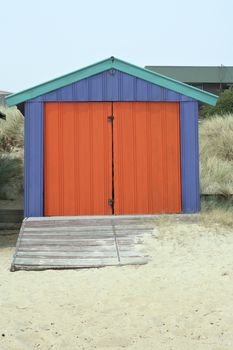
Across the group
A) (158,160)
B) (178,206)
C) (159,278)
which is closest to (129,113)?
(158,160)

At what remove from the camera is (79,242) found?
8406 mm

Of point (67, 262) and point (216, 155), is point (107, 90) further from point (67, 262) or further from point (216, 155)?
point (216, 155)

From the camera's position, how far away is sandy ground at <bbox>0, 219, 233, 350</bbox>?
4.82 metres

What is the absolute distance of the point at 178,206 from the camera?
1011 cm

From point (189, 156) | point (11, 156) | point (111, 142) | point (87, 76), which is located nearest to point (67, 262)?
point (111, 142)

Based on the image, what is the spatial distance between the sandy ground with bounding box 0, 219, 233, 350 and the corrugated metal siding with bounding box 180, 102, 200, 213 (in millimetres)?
1904

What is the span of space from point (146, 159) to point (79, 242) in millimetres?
2521

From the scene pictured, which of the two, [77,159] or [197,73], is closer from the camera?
[77,159]

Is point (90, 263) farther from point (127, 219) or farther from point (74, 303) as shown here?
point (127, 219)

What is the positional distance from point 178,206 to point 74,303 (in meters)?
4.64

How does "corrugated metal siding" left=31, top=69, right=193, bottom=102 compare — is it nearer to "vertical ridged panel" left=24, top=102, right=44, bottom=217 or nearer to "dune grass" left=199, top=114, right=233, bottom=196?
"vertical ridged panel" left=24, top=102, right=44, bottom=217

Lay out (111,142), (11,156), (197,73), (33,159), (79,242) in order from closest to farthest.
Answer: (79,242) → (33,159) → (111,142) → (11,156) → (197,73)

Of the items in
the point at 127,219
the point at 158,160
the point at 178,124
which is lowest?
the point at 127,219

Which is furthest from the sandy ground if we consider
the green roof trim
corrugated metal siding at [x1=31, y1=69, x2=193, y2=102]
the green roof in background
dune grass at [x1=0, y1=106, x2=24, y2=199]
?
the green roof in background
